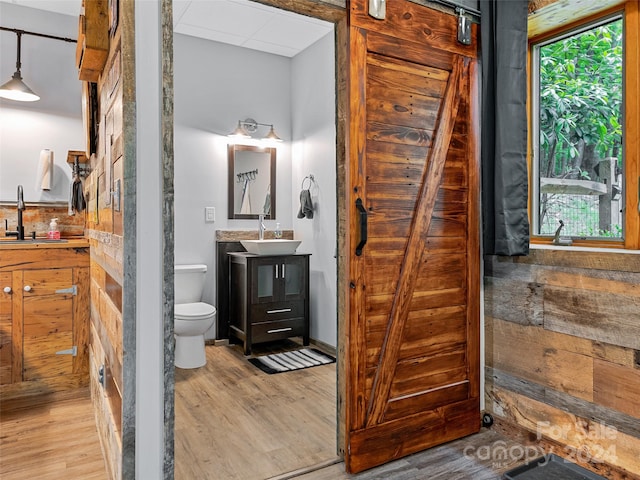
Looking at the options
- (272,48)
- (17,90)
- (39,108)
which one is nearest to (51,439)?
(17,90)

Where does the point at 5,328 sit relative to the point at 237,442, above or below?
above

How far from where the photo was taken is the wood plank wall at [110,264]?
5.50 ft

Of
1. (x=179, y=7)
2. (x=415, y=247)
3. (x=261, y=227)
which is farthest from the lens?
(x=261, y=227)

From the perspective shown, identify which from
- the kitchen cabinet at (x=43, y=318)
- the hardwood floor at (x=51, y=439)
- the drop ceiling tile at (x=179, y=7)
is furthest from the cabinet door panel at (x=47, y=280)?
the drop ceiling tile at (x=179, y=7)

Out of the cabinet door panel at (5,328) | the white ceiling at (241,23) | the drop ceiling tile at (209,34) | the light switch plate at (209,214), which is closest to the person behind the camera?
the cabinet door panel at (5,328)

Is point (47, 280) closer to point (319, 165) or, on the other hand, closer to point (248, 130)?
point (248, 130)

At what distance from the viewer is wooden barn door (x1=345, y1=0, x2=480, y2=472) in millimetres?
2008

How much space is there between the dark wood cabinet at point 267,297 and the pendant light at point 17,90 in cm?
196

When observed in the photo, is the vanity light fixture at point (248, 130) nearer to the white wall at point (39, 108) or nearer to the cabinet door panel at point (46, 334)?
the white wall at point (39, 108)

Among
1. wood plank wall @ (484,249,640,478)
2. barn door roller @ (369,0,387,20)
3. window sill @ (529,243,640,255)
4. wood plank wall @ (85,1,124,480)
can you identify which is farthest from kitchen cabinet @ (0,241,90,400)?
window sill @ (529,243,640,255)

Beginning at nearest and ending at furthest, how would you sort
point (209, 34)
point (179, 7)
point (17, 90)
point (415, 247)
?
1. point (415, 247)
2. point (17, 90)
3. point (179, 7)
4. point (209, 34)

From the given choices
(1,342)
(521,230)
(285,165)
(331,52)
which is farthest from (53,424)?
(331,52)

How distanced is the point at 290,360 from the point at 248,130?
2.19m

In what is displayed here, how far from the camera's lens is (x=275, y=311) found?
12.9 feet
